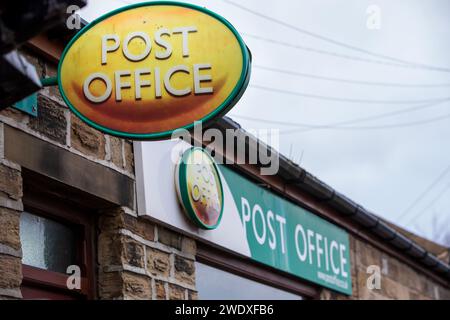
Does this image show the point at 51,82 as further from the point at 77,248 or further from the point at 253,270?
the point at 253,270

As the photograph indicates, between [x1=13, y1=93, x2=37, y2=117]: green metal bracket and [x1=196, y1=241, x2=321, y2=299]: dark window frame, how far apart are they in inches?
81.7

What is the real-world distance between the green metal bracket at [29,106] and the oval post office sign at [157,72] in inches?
15.8

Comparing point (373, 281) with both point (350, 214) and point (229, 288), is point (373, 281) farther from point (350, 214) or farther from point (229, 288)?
point (229, 288)

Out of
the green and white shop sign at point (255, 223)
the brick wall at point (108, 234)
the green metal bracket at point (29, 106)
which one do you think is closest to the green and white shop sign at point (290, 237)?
the green and white shop sign at point (255, 223)

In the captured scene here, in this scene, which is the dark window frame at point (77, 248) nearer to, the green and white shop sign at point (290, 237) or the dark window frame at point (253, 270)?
the dark window frame at point (253, 270)

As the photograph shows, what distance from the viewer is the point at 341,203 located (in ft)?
30.3

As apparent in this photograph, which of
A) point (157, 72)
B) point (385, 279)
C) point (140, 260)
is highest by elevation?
point (157, 72)

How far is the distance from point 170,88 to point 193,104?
0.48 ft

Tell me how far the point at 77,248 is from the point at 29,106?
110cm

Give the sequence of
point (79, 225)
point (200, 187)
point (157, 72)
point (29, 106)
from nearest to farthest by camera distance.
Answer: point (157, 72) < point (29, 106) < point (79, 225) < point (200, 187)

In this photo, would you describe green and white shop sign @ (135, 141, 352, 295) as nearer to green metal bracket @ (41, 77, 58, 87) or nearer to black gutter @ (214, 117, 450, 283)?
black gutter @ (214, 117, 450, 283)

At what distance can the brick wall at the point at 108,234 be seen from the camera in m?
4.99


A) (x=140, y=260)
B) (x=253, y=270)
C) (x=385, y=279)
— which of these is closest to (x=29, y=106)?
(x=140, y=260)

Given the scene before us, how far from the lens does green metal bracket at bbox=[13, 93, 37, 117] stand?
5207mm
